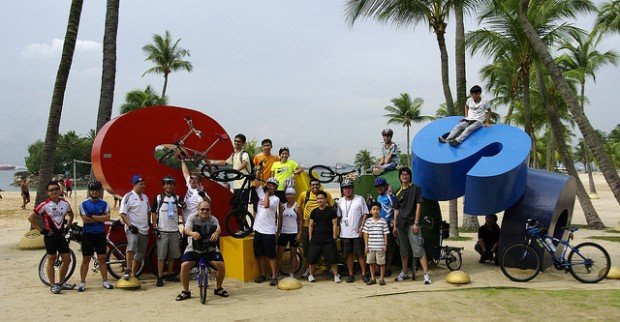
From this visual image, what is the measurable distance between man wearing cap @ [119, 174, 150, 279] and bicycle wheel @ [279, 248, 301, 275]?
2.74 metres

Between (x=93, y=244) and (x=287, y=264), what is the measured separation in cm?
378

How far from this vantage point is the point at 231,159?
1059 centimetres

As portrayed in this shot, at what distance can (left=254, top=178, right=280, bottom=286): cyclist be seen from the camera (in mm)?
9102

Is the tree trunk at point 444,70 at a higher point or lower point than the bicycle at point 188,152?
higher

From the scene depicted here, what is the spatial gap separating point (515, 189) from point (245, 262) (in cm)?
533

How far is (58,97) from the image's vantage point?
1445 centimetres

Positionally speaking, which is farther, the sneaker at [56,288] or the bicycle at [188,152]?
the bicycle at [188,152]

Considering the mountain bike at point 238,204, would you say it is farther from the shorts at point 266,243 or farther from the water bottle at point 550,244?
the water bottle at point 550,244

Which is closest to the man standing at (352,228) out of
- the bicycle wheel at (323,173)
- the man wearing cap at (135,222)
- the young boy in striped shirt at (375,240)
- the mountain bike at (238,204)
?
the young boy in striped shirt at (375,240)

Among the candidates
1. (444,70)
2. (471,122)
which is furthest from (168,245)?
(444,70)

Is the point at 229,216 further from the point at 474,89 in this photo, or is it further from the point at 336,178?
the point at 474,89

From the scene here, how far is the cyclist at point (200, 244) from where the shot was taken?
791 cm

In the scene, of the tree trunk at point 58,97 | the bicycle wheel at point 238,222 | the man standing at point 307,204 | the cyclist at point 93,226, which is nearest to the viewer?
the cyclist at point 93,226

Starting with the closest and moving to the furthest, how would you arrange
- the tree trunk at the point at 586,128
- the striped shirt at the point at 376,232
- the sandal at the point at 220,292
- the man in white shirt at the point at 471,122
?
the sandal at the point at 220,292 < the striped shirt at the point at 376,232 < the man in white shirt at the point at 471,122 < the tree trunk at the point at 586,128
